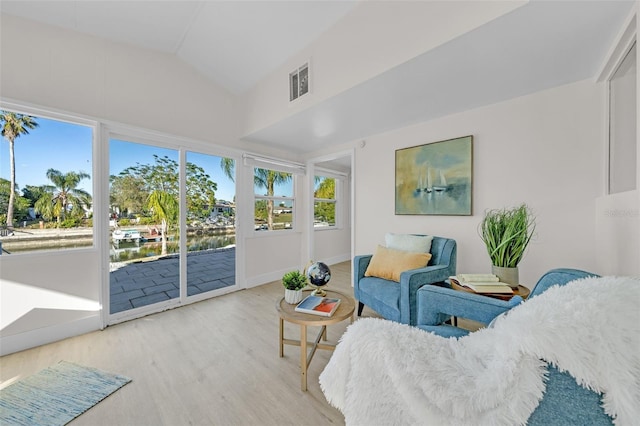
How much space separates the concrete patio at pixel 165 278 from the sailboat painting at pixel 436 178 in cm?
252

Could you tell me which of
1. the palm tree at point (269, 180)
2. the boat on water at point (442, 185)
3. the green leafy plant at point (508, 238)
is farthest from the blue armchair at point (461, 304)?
the palm tree at point (269, 180)

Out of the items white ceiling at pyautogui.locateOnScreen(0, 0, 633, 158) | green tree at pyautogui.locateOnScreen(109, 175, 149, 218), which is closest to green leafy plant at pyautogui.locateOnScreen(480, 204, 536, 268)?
white ceiling at pyautogui.locateOnScreen(0, 0, 633, 158)

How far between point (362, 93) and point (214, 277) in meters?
3.04

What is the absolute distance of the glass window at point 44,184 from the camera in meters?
2.01

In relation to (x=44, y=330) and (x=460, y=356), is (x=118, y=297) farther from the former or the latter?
(x=460, y=356)

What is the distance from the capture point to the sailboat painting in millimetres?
2508

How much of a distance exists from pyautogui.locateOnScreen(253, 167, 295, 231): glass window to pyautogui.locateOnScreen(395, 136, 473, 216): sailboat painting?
1922mm

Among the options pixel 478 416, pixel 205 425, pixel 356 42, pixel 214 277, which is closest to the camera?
pixel 478 416

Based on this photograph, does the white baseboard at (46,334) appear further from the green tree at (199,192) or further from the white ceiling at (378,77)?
the white ceiling at (378,77)

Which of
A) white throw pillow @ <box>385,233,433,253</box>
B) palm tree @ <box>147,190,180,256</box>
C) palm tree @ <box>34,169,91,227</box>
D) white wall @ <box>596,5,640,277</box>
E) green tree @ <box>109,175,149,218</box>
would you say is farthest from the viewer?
palm tree @ <box>147,190,180,256</box>

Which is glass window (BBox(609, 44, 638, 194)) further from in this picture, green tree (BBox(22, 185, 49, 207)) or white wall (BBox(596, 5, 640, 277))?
green tree (BBox(22, 185, 49, 207))

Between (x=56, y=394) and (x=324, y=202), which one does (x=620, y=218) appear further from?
(x=324, y=202)

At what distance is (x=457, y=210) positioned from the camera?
2557 mm

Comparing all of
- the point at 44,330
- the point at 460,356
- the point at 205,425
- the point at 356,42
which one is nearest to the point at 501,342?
the point at 460,356
